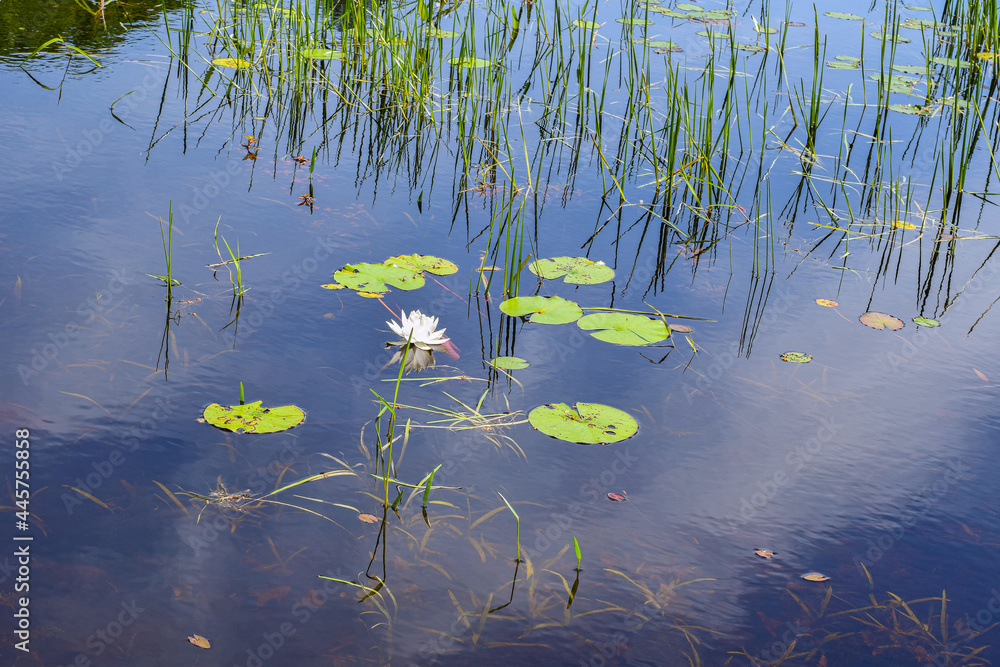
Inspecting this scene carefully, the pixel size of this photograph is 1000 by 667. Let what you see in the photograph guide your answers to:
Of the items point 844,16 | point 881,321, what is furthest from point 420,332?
point 844,16

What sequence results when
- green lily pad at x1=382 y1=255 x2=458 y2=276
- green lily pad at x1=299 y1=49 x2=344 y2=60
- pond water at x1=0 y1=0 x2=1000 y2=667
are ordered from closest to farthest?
pond water at x1=0 y1=0 x2=1000 y2=667, green lily pad at x1=382 y1=255 x2=458 y2=276, green lily pad at x1=299 y1=49 x2=344 y2=60

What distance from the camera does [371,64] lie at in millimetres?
3885

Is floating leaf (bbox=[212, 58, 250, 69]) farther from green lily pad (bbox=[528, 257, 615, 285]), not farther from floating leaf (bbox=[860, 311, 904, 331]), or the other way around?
floating leaf (bbox=[860, 311, 904, 331])

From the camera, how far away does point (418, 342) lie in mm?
2156

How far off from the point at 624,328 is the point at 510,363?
40 centimetres

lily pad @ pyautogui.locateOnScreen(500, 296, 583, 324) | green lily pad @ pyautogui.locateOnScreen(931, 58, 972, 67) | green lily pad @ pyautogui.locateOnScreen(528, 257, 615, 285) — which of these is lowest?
lily pad @ pyautogui.locateOnScreen(500, 296, 583, 324)

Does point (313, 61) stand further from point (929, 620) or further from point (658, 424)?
point (929, 620)

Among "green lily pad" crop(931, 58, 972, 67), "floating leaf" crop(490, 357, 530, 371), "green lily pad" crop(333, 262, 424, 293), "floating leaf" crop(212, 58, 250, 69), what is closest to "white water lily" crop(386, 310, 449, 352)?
"floating leaf" crop(490, 357, 530, 371)

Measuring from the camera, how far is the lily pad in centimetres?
237

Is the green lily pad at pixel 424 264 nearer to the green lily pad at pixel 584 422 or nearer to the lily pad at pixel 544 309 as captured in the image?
the lily pad at pixel 544 309

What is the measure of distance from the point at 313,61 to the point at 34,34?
161cm

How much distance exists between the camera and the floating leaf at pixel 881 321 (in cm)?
244

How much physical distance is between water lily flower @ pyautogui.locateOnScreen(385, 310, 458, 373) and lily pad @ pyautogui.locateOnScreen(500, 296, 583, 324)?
0.29 metres

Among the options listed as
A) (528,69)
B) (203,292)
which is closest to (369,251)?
(203,292)
